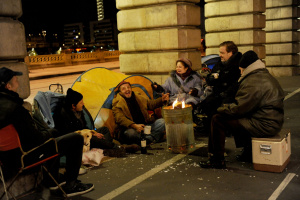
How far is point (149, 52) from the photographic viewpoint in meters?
9.56

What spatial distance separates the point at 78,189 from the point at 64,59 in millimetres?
36436

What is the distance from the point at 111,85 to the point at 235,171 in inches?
163

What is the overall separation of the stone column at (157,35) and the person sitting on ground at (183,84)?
1.67 metres

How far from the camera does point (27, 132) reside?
159 inches

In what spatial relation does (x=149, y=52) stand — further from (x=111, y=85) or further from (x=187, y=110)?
(x=187, y=110)

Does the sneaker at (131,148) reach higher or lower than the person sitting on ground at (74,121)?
lower

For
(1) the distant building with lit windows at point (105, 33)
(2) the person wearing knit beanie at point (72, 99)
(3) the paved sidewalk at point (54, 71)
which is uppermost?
(1) the distant building with lit windows at point (105, 33)

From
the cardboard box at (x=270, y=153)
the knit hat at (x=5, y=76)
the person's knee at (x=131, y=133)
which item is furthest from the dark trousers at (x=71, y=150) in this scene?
the cardboard box at (x=270, y=153)

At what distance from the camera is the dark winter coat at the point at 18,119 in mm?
3844

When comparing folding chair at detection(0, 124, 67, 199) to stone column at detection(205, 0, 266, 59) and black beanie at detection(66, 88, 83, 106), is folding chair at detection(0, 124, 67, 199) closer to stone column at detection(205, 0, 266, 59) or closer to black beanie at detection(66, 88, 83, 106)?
black beanie at detection(66, 88, 83, 106)

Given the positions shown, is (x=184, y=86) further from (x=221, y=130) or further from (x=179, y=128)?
(x=221, y=130)

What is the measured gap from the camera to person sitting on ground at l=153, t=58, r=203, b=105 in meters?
7.34

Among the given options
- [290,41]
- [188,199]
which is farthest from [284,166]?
[290,41]

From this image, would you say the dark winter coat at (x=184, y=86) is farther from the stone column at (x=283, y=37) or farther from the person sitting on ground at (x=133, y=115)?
the stone column at (x=283, y=37)
